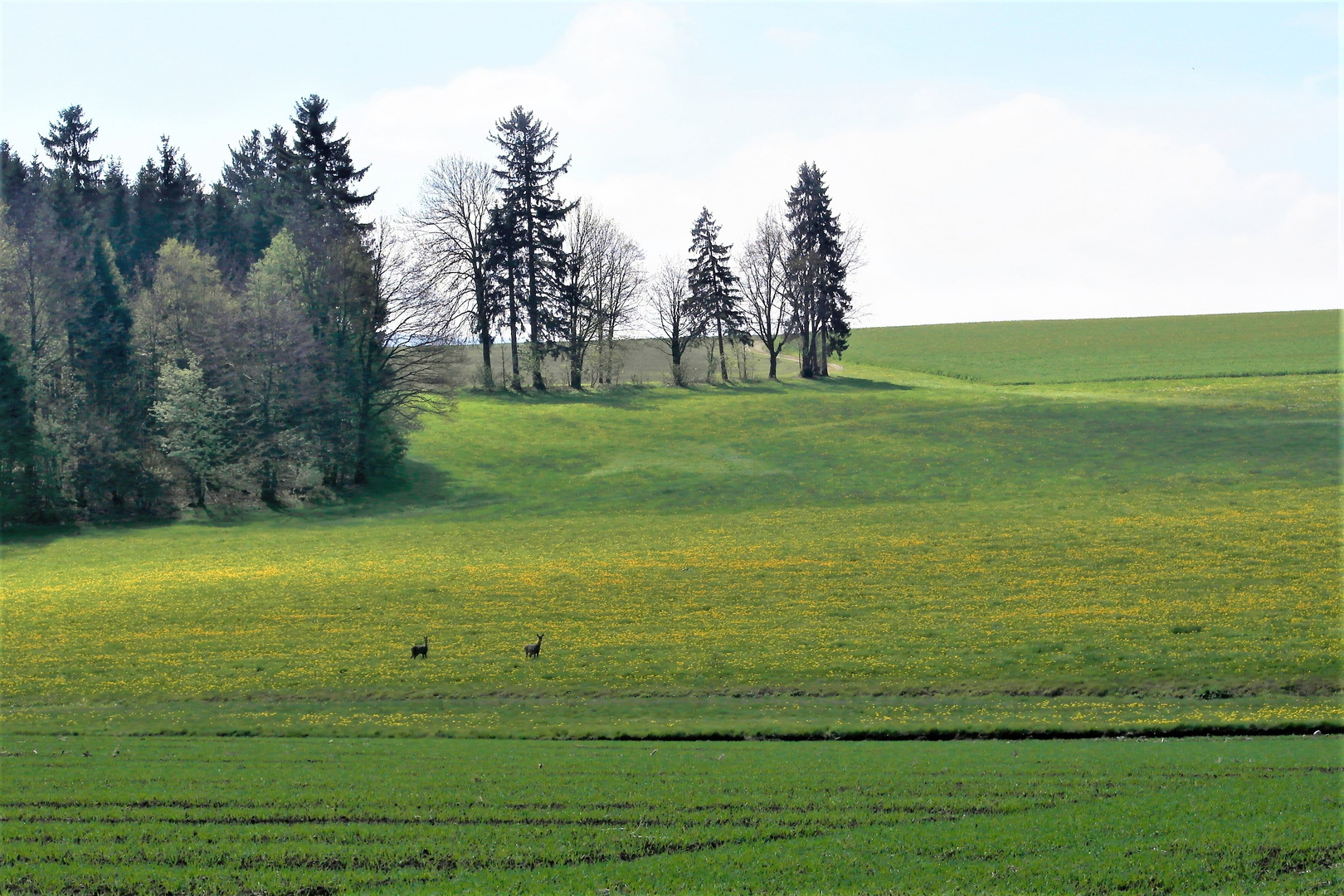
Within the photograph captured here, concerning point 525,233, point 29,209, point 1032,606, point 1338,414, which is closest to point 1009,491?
point 1032,606

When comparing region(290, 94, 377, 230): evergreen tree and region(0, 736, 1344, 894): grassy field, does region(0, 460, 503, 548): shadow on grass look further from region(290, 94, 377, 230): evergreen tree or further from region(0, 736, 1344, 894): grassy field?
region(0, 736, 1344, 894): grassy field

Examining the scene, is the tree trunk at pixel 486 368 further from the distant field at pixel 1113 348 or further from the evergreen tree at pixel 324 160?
the distant field at pixel 1113 348

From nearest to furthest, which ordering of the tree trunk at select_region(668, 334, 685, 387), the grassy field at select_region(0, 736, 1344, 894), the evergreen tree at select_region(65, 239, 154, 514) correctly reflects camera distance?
the grassy field at select_region(0, 736, 1344, 894) → the evergreen tree at select_region(65, 239, 154, 514) → the tree trunk at select_region(668, 334, 685, 387)

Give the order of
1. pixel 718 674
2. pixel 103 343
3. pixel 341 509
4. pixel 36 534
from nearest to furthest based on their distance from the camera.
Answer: pixel 718 674, pixel 36 534, pixel 341 509, pixel 103 343

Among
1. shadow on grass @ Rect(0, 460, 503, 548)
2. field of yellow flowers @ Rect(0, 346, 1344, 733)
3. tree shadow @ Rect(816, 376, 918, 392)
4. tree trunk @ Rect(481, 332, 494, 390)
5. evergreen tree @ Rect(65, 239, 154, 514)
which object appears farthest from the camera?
tree shadow @ Rect(816, 376, 918, 392)

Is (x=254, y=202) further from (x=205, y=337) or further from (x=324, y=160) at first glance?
(x=205, y=337)

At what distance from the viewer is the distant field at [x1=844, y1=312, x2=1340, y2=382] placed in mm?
102375

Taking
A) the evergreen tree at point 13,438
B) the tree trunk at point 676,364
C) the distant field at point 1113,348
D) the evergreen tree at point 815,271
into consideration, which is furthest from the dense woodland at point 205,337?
the distant field at point 1113,348

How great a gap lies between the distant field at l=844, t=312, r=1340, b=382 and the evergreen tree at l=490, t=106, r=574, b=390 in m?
46.8

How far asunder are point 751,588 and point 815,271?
68168mm

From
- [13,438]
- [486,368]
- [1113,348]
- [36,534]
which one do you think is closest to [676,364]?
[486,368]

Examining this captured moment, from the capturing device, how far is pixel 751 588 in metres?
38.4

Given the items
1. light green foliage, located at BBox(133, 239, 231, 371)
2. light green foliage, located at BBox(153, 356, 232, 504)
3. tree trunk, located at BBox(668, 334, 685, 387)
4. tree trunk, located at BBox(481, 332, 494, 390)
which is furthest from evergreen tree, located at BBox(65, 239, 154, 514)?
tree trunk, located at BBox(668, 334, 685, 387)

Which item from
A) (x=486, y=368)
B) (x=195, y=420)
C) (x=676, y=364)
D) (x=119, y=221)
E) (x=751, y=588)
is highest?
(x=119, y=221)
